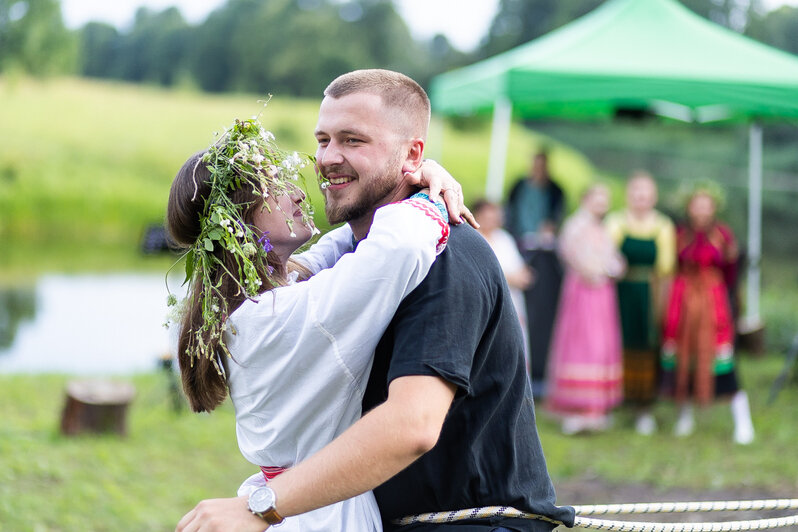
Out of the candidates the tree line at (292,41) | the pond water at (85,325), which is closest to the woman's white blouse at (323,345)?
the pond water at (85,325)

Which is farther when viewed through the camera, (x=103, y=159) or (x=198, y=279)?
(x=103, y=159)

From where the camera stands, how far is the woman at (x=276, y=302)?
1.77m

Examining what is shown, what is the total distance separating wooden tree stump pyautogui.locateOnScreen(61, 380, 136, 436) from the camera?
700 cm

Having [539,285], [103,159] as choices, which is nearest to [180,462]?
[539,285]

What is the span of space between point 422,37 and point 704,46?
2237 inches

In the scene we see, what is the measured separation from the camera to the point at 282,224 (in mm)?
2102

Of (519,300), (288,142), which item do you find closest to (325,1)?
(288,142)

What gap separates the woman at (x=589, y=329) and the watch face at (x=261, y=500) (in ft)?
20.5

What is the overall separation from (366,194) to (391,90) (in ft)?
0.82

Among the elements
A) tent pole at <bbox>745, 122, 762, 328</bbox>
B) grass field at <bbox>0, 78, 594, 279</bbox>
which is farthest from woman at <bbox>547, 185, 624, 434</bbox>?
grass field at <bbox>0, 78, 594, 279</bbox>

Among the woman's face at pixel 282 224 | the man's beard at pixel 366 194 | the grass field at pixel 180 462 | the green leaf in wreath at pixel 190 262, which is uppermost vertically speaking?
the man's beard at pixel 366 194

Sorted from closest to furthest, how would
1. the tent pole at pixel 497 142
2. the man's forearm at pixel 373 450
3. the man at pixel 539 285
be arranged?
the man's forearm at pixel 373 450 → the tent pole at pixel 497 142 → the man at pixel 539 285

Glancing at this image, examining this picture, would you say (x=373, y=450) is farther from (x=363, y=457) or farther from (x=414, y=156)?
(x=414, y=156)

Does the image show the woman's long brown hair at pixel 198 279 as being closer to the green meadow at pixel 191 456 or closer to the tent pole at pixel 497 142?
the green meadow at pixel 191 456
